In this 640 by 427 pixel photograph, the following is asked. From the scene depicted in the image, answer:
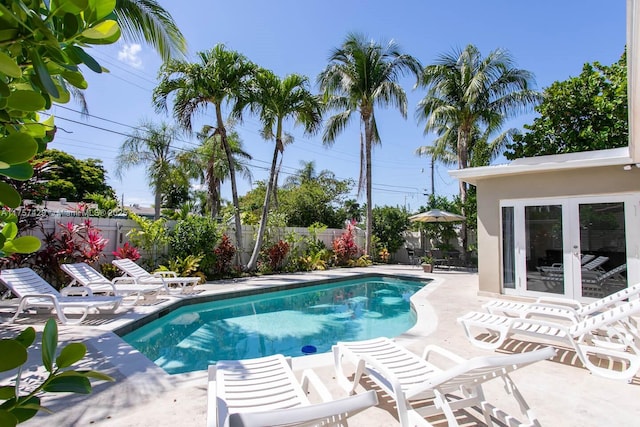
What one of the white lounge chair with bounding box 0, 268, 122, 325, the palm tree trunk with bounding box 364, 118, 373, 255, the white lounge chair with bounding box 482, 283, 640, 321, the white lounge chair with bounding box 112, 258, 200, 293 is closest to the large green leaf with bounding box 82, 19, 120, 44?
the white lounge chair with bounding box 482, 283, 640, 321

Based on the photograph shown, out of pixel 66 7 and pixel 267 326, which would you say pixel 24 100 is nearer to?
pixel 66 7

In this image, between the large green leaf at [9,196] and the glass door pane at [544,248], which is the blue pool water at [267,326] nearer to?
the glass door pane at [544,248]

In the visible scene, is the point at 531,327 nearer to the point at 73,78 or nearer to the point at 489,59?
the point at 73,78

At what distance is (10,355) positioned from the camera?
24.4 inches

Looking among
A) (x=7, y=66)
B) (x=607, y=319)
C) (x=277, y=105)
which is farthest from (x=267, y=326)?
(x=277, y=105)

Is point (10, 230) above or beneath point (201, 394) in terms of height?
above

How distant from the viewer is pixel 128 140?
2181 centimetres

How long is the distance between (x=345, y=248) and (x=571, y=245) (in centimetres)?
1033

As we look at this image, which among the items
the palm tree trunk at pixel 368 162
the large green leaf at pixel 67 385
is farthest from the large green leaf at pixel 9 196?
the palm tree trunk at pixel 368 162

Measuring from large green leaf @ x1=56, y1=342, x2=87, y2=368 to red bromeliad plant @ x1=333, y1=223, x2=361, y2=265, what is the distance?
16.1 metres

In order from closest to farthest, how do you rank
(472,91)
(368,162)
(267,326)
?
1. (267,326)
2. (472,91)
3. (368,162)

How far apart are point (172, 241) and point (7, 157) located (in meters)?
11.9

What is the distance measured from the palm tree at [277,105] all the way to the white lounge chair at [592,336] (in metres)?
9.96

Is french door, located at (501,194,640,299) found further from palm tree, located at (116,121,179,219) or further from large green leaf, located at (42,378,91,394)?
palm tree, located at (116,121,179,219)
